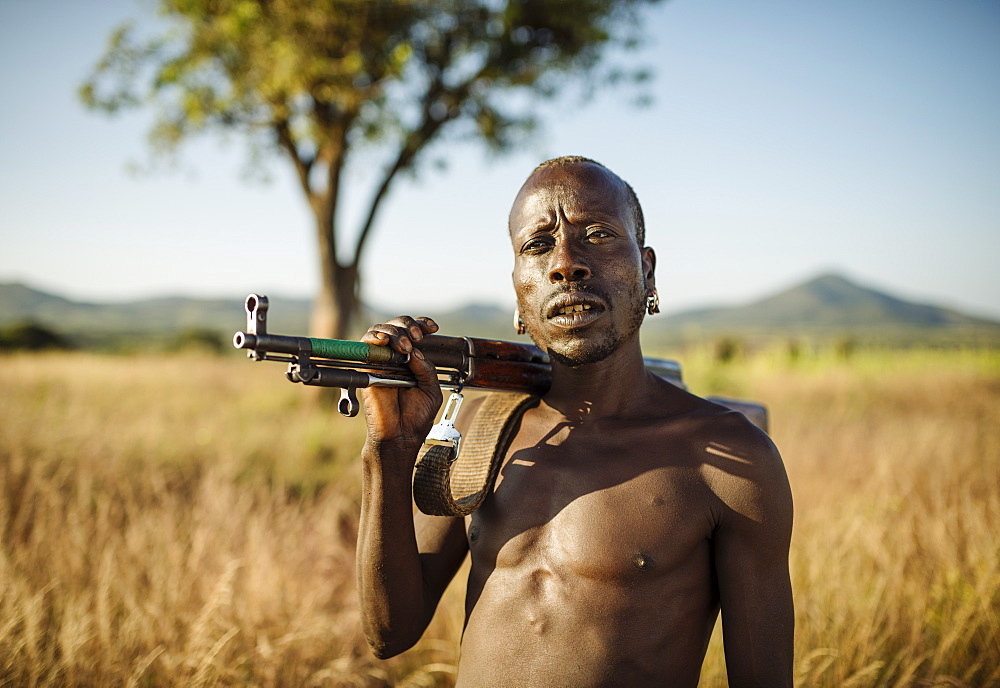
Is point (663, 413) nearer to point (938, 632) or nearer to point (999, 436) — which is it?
point (938, 632)

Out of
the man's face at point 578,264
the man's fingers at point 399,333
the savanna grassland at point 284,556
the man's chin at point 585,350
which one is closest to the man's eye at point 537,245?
the man's face at point 578,264

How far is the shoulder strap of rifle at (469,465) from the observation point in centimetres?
190

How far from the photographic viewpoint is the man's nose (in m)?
1.82

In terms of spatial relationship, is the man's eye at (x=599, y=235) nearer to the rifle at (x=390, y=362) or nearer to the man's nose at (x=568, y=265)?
the man's nose at (x=568, y=265)

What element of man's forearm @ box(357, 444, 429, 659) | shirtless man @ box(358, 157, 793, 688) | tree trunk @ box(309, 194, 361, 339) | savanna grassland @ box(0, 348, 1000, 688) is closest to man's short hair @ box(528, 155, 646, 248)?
shirtless man @ box(358, 157, 793, 688)

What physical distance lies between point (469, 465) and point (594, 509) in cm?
38

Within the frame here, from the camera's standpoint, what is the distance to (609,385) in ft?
6.61

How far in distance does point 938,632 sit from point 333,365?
365 centimetres

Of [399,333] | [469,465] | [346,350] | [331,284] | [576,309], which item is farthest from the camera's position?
[331,284]

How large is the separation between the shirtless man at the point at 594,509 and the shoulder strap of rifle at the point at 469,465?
65mm

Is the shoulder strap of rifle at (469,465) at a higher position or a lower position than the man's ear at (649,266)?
lower

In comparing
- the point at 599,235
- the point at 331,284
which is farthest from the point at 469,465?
the point at 331,284

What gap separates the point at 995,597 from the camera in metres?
3.83

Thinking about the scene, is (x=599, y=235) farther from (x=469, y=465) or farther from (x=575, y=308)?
(x=469, y=465)
